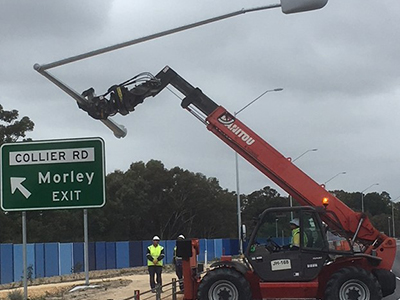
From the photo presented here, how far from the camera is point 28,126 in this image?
1919 inches

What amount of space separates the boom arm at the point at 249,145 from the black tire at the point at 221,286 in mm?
2717

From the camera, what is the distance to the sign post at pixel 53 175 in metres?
8.69

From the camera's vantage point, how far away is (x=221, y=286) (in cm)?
1404

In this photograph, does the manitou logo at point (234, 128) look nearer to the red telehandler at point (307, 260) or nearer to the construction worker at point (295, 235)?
the red telehandler at point (307, 260)

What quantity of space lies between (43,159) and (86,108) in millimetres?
7572

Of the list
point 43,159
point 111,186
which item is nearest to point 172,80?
point 43,159

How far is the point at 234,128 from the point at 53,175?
864cm

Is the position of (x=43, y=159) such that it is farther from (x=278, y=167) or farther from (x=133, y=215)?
(x=133, y=215)

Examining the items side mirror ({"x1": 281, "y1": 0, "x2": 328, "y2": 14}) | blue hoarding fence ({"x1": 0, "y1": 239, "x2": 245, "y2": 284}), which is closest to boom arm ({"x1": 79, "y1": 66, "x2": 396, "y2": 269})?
side mirror ({"x1": 281, "y1": 0, "x2": 328, "y2": 14})

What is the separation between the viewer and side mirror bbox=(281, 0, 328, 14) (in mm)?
11039

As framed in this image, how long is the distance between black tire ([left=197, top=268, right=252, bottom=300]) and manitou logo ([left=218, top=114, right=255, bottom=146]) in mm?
3860

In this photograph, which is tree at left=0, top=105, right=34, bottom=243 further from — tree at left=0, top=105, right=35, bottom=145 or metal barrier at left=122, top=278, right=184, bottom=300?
metal barrier at left=122, top=278, right=184, bottom=300

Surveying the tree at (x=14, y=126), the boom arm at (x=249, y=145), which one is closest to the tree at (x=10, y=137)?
the tree at (x=14, y=126)

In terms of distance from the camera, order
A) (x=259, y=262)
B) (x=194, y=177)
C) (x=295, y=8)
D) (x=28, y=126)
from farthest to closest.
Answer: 1. (x=194, y=177)
2. (x=28, y=126)
3. (x=259, y=262)
4. (x=295, y=8)
